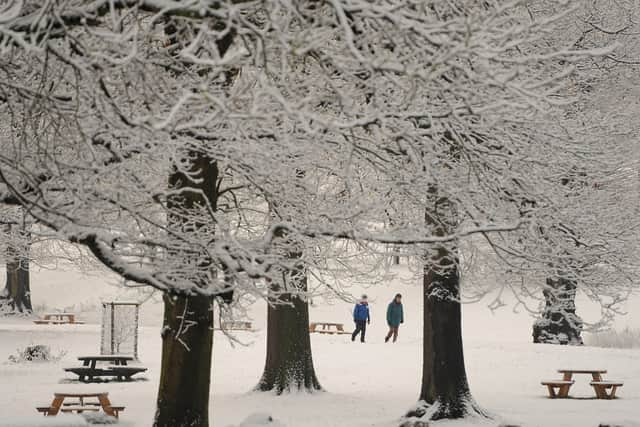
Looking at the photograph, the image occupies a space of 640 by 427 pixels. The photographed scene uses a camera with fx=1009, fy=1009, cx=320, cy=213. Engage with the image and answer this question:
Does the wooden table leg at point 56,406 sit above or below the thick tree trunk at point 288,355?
below

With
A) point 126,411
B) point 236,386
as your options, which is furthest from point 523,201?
point 236,386

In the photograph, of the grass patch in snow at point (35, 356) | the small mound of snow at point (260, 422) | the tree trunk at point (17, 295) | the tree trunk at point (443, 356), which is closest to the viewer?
the small mound of snow at point (260, 422)

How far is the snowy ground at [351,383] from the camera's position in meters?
14.3

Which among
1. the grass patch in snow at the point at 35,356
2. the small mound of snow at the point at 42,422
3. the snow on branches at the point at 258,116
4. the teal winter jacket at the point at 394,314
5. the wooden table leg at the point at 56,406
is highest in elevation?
the snow on branches at the point at 258,116

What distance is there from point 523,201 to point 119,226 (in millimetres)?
3981

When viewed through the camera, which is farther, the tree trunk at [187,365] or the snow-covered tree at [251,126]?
the tree trunk at [187,365]

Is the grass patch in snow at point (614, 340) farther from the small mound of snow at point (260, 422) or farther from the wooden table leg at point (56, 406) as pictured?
the small mound of snow at point (260, 422)

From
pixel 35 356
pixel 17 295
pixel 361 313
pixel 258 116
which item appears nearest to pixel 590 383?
pixel 258 116

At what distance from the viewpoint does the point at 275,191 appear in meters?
8.70

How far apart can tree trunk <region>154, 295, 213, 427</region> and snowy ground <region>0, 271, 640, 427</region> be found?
3.60ft

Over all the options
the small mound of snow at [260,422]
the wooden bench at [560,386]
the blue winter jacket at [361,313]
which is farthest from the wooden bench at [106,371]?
the blue winter jacket at [361,313]

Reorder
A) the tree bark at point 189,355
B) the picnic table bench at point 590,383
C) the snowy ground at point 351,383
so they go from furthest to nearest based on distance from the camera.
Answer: the picnic table bench at point 590,383
the snowy ground at point 351,383
the tree bark at point 189,355

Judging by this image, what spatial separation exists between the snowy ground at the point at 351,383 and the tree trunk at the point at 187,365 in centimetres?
110

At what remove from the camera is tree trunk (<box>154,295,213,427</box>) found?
31.2 ft
